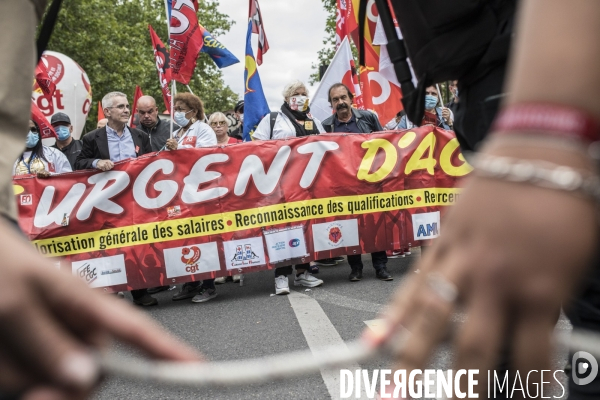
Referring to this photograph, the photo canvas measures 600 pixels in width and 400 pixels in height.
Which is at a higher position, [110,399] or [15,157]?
[15,157]

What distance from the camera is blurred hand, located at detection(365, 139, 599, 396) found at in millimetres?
483

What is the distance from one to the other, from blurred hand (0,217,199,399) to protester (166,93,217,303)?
526 centimetres

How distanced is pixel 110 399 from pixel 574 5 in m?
3.02

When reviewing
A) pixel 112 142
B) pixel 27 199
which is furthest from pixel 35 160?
pixel 112 142

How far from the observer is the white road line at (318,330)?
2.78m

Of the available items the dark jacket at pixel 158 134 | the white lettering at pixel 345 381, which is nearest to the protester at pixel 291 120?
the dark jacket at pixel 158 134

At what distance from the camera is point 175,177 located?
19.4 ft

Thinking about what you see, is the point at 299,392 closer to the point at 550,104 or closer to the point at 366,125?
the point at 550,104

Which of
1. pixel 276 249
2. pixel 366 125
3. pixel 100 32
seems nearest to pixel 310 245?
pixel 276 249

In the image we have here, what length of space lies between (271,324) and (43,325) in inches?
152

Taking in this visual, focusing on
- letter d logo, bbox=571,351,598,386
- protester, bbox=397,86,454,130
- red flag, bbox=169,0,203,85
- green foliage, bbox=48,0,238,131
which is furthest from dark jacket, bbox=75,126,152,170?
green foliage, bbox=48,0,238,131

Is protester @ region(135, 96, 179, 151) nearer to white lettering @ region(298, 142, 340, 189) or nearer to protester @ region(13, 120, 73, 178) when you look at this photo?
protester @ region(13, 120, 73, 178)

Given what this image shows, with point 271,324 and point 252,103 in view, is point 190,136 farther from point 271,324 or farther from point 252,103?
point 271,324

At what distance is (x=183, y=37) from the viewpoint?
276 inches
